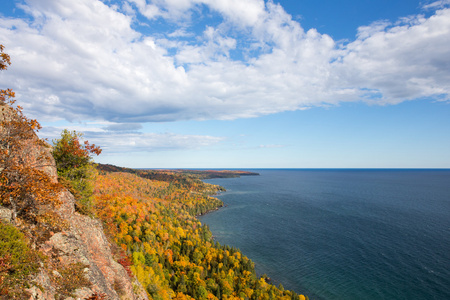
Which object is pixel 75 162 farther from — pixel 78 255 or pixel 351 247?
pixel 351 247

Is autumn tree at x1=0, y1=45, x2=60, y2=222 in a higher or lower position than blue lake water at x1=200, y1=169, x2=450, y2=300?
higher

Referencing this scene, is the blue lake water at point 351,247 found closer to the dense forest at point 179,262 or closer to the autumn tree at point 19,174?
the dense forest at point 179,262

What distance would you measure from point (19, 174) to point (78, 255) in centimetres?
904

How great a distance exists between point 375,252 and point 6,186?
406 feet

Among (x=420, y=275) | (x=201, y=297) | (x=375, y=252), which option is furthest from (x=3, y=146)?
(x=375, y=252)

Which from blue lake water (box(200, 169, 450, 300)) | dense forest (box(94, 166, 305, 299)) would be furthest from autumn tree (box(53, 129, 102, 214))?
blue lake water (box(200, 169, 450, 300))

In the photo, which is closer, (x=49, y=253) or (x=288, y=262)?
(x=49, y=253)

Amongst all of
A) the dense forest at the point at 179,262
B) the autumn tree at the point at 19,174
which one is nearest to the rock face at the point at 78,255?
the autumn tree at the point at 19,174

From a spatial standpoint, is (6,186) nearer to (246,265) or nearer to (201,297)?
(201,297)

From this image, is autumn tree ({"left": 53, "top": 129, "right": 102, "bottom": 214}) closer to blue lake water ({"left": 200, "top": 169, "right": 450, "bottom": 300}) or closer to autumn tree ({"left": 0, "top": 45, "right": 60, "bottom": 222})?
autumn tree ({"left": 0, "top": 45, "right": 60, "bottom": 222})

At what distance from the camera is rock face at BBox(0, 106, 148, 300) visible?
1684cm

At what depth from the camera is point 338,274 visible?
8225 centimetres

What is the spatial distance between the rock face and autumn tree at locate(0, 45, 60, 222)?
0.91m

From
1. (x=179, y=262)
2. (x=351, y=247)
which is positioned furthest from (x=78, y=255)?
(x=351, y=247)
